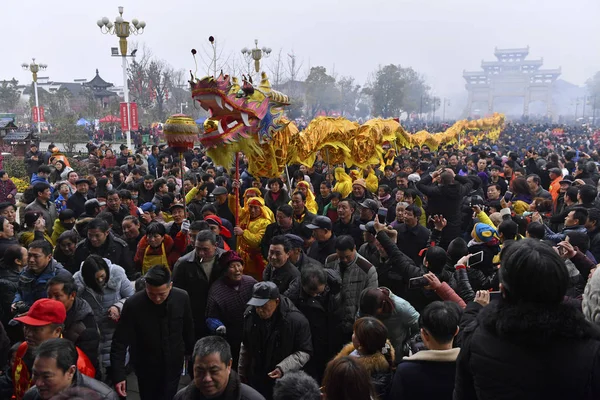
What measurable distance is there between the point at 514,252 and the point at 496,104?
115 meters

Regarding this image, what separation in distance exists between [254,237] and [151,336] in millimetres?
2128

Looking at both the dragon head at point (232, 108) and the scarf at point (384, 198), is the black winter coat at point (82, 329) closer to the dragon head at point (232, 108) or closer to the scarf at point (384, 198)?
the dragon head at point (232, 108)

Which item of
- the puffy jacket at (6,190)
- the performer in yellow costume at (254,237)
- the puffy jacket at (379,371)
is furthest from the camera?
the puffy jacket at (6,190)

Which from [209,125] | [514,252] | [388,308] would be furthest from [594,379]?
[209,125]

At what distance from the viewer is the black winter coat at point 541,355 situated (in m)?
1.58

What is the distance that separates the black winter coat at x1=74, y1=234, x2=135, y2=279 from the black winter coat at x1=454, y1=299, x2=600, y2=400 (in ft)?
11.6

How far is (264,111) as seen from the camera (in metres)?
5.94

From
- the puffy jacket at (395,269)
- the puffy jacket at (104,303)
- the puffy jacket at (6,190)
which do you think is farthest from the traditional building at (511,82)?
the puffy jacket at (104,303)

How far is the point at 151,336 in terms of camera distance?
127 inches

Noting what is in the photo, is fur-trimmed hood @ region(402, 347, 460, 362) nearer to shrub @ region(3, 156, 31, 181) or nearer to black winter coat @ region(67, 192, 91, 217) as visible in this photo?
black winter coat @ region(67, 192, 91, 217)

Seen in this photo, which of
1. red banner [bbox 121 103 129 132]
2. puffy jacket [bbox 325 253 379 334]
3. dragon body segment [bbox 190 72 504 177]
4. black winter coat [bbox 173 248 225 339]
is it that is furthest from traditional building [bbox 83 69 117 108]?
puffy jacket [bbox 325 253 379 334]

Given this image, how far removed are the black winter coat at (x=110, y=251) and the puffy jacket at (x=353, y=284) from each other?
1.96 meters

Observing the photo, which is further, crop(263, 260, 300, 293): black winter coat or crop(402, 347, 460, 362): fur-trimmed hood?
crop(263, 260, 300, 293): black winter coat

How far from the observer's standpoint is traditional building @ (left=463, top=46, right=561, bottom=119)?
97.3 m
